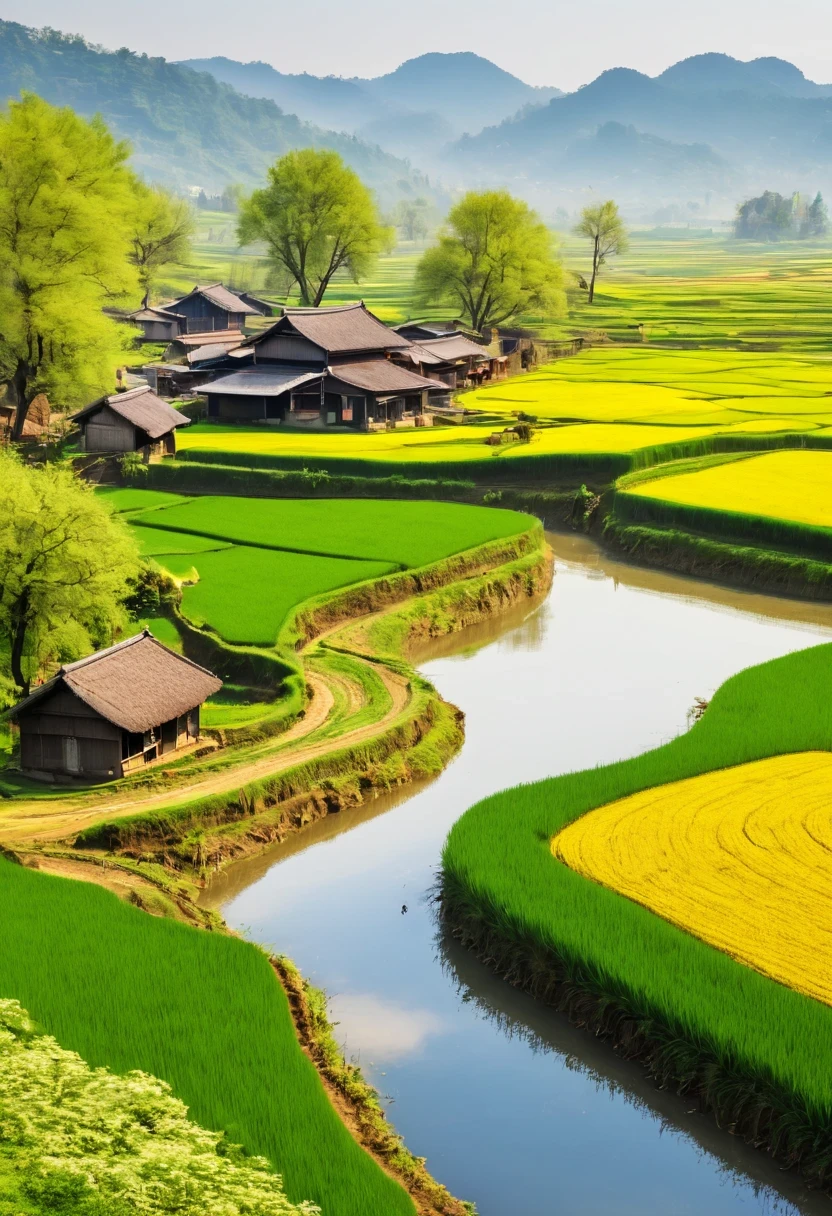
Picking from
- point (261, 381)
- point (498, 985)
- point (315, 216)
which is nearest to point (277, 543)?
point (261, 381)

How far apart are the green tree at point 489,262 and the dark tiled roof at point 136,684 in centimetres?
6345

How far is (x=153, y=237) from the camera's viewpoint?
99.3 m

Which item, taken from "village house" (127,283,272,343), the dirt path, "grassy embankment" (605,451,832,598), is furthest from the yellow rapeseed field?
"village house" (127,283,272,343)

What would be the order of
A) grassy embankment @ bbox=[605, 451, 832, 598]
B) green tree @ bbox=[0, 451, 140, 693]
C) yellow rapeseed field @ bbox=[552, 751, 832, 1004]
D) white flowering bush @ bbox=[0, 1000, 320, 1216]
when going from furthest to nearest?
1. grassy embankment @ bbox=[605, 451, 832, 598]
2. green tree @ bbox=[0, 451, 140, 693]
3. yellow rapeseed field @ bbox=[552, 751, 832, 1004]
4. white flowering bush @ bbox=[0, 1000, 320, 1216]

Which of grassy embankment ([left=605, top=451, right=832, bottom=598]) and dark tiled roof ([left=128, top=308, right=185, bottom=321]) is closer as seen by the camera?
grassy embankment ([left=605, top=451, right=832, bottom=598])

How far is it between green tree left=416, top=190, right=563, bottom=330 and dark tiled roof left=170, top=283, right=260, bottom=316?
1285 cm

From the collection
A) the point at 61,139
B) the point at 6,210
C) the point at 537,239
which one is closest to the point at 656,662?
the point at 6,210

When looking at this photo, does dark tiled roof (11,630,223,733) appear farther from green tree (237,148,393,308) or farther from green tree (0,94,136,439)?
green tree (237,148,393,308)

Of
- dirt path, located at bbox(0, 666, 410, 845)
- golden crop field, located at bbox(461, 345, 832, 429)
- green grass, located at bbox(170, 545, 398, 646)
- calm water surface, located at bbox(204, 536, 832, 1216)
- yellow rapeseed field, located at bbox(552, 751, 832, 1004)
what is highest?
golden crop field, located at bbox(461, 345, 832, 429)

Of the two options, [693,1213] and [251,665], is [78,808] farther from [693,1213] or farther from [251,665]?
[693,1213]

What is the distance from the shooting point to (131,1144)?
11.4 metres

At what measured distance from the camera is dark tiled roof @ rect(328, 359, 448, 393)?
60.8 meters

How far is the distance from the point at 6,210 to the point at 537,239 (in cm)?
4467

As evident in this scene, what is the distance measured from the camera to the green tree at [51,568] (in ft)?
81.4
